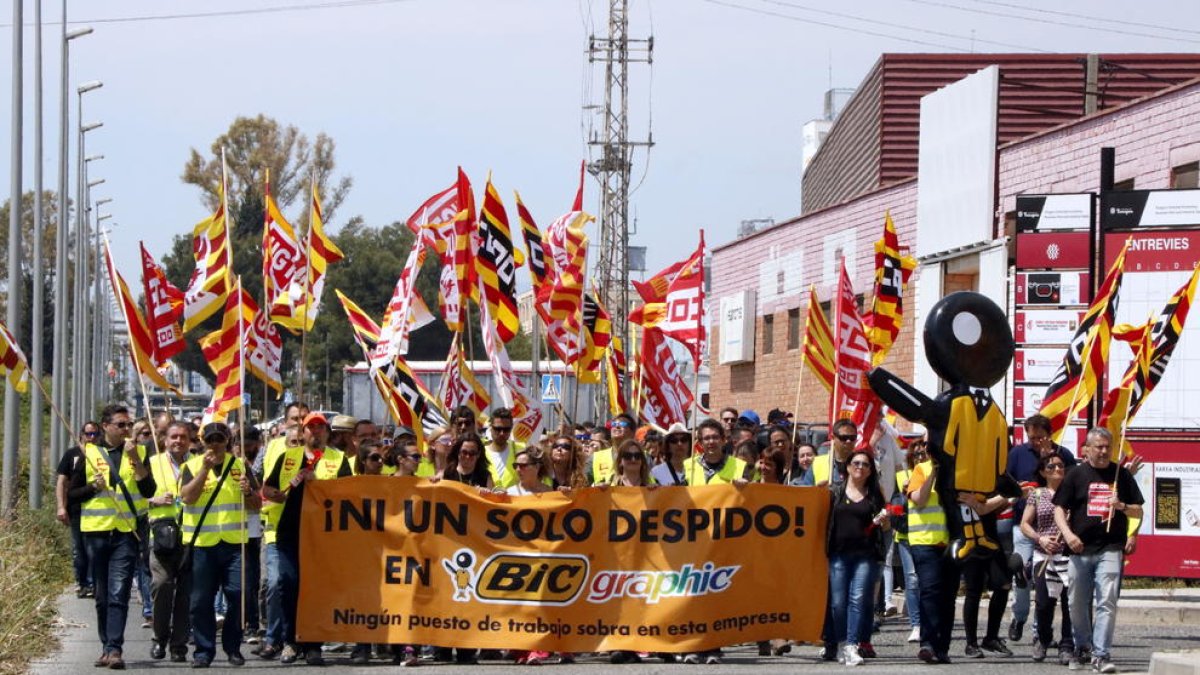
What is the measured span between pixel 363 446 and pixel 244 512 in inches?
41.7

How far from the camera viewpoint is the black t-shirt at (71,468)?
1480 centimetres

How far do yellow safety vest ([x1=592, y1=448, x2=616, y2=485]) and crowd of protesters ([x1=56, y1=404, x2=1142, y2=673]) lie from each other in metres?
0.83

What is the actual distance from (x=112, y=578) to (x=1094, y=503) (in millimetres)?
6540

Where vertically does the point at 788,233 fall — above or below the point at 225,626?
above

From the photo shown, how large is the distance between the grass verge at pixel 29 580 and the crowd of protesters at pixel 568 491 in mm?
592

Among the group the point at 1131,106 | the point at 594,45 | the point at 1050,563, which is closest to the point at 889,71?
the point at 594,45

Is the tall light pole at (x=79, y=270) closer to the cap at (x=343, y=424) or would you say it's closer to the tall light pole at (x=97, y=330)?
the tall light pole at (x=97, y=330)

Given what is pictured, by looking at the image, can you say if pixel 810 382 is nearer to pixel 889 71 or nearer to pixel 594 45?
pixel 889 71

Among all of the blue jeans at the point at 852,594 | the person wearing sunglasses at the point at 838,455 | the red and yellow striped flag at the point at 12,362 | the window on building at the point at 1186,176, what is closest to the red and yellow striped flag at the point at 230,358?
the red and yellow striped flag at the point at 12,362

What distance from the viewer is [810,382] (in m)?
38.2

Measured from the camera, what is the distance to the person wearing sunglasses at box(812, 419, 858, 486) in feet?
47.9

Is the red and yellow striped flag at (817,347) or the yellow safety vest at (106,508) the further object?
the red and yellow striped flag at (817,347)

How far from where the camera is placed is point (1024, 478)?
51.6 ft

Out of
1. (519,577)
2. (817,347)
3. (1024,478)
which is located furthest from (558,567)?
(817,347)
